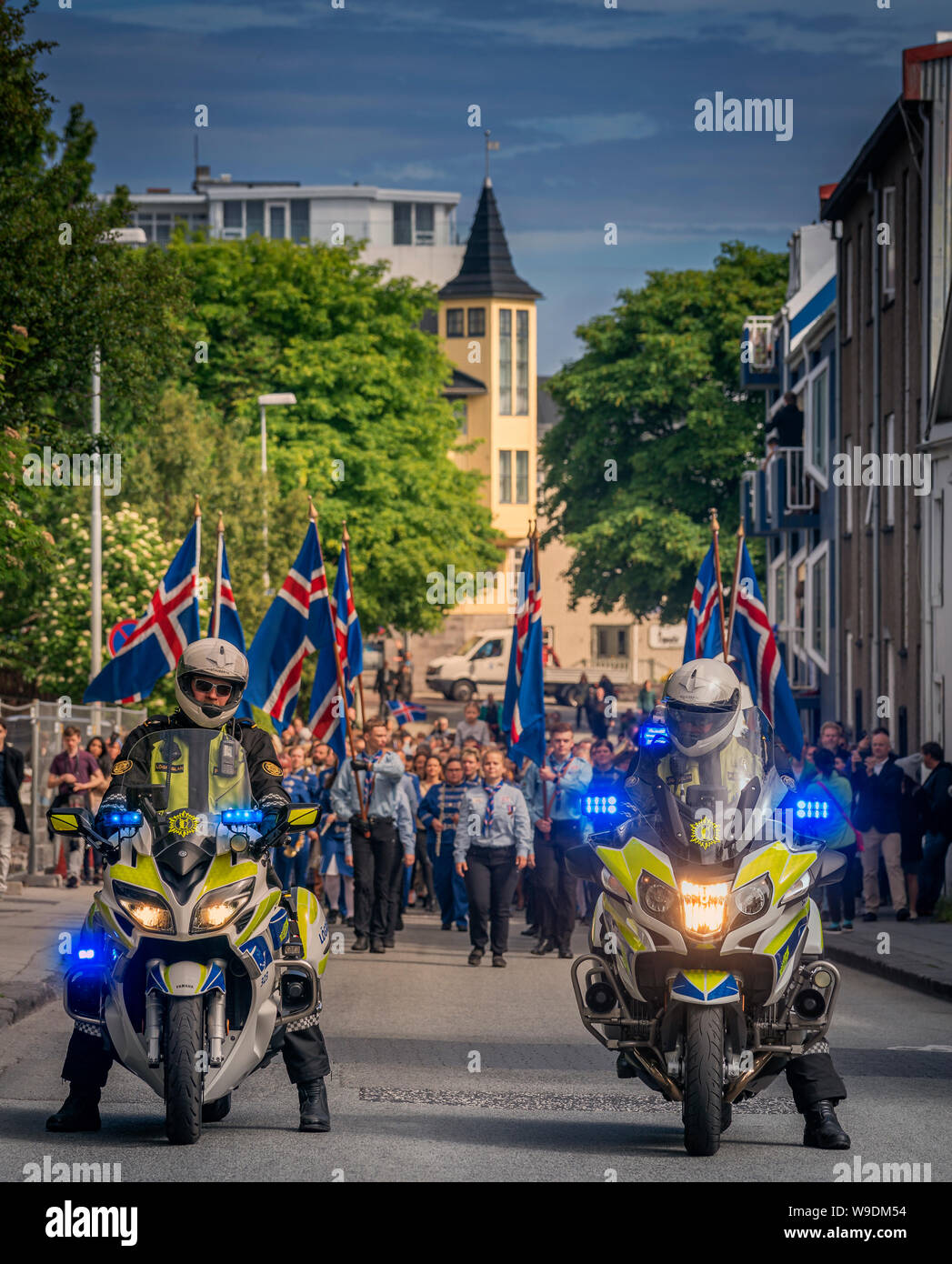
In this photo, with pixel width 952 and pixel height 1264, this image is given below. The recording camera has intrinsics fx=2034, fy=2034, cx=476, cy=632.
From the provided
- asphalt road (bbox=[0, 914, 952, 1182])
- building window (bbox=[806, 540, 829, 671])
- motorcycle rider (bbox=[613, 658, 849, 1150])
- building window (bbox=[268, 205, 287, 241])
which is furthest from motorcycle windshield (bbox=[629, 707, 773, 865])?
building window (bbox=[268, 205, 287, 241])

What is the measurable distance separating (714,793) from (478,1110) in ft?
6.61

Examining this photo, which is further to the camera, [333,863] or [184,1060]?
[333,863]

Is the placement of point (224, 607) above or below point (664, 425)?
below

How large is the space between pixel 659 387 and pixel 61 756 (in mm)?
34166

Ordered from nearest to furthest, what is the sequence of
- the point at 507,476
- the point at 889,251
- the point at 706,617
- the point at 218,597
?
the point at 218,597, the point at 706,617, the point at 889,251, the point at 507,476

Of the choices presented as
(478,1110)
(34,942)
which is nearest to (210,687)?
(478,1110)

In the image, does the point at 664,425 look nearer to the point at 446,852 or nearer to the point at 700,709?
the point at 446,852

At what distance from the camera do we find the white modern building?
96062 millimetres

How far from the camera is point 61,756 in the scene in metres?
23.1

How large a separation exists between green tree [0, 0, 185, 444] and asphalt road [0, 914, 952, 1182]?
640 cm

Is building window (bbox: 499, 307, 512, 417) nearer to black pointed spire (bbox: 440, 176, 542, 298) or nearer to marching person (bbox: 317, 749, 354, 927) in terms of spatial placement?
black pointed spire (bbox: 440, 176, 542, 298)

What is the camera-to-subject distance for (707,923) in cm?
755

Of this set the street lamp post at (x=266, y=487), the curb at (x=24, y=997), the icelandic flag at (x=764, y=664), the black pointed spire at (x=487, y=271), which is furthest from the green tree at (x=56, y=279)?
the black pointed spire at (x=487, y=271)

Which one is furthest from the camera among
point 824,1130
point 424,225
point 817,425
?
point 424,225
